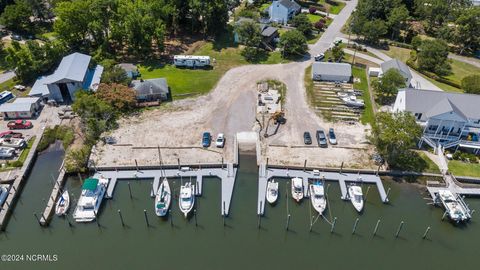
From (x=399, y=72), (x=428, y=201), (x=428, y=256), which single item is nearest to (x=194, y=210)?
(x=428, y=256)

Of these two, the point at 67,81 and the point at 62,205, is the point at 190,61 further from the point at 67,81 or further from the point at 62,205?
the point at 62,205

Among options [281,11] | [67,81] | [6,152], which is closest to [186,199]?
[6,152]

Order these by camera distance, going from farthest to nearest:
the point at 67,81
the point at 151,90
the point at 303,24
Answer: the point at 303,24
the point at 151,90
the point at 67,81

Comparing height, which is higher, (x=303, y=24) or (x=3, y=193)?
(x=303, y=24)

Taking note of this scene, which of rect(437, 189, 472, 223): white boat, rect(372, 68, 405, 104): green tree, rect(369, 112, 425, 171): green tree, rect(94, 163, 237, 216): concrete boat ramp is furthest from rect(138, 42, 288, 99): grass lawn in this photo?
rect(437, 189, 472, 223): white boat

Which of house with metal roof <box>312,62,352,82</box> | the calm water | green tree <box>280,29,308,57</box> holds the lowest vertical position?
the calm water

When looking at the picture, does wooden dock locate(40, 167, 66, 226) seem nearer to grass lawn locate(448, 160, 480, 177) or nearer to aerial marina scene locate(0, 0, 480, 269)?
aerial marina scene locate(0, 0, 480, 269)

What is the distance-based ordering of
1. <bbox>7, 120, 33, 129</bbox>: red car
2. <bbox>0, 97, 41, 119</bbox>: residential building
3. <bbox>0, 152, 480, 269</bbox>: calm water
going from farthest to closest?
1. <bbox>0, 97, 41, 119</bbox>: residential building
2. <bbox>7, 120, 33, 129</bbox>: red car
3. <bbox>0, 152, 480, 269</bbox>: calm water

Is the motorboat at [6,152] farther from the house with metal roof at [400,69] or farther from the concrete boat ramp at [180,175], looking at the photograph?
the house with metal roof at [400,69]
